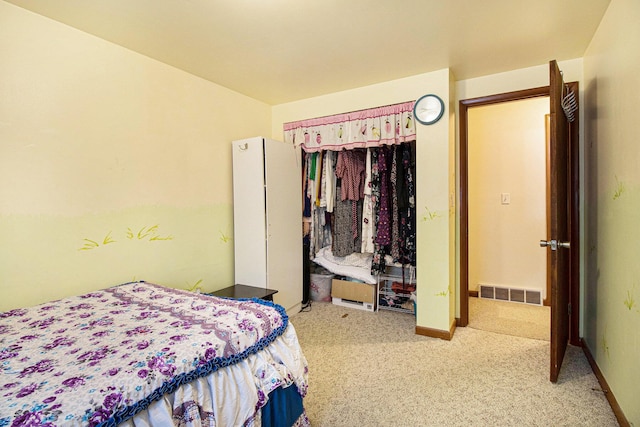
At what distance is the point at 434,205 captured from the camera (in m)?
2.61

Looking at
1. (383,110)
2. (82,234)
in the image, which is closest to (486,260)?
(383,110)

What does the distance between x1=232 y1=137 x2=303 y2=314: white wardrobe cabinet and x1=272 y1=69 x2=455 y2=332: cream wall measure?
1.25 metres

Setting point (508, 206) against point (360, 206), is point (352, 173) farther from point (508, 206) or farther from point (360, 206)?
point (508, 206)

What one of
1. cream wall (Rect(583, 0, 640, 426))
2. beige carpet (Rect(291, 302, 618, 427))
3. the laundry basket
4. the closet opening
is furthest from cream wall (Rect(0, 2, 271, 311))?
cream wall (Rect(583, 0, 640, 426))

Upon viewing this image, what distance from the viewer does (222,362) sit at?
1.19 meters

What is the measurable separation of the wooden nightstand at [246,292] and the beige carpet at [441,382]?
1.58 feet

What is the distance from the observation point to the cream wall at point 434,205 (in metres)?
2.56

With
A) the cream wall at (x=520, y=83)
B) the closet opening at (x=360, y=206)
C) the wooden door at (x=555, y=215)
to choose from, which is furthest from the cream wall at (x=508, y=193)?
the wooden door at (x=555, y=215)

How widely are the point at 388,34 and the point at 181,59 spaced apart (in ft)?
5.08

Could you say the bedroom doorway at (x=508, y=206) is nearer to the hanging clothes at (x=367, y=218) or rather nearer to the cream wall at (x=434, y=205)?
the cream wall at (x=434, y=205)

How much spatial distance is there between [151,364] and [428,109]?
2.59 meters

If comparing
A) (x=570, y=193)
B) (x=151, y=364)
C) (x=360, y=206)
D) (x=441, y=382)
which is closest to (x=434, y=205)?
(x=360, y=206)

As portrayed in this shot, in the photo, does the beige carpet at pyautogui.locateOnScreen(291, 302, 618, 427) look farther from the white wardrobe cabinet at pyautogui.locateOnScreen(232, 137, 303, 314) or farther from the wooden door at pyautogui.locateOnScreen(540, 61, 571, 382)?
the white wardrobe cabinet at pyautogui.locateOnScreen(232, 137, 303, 314)

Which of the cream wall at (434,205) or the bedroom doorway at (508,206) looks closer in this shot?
the cream wall at (434,205)
